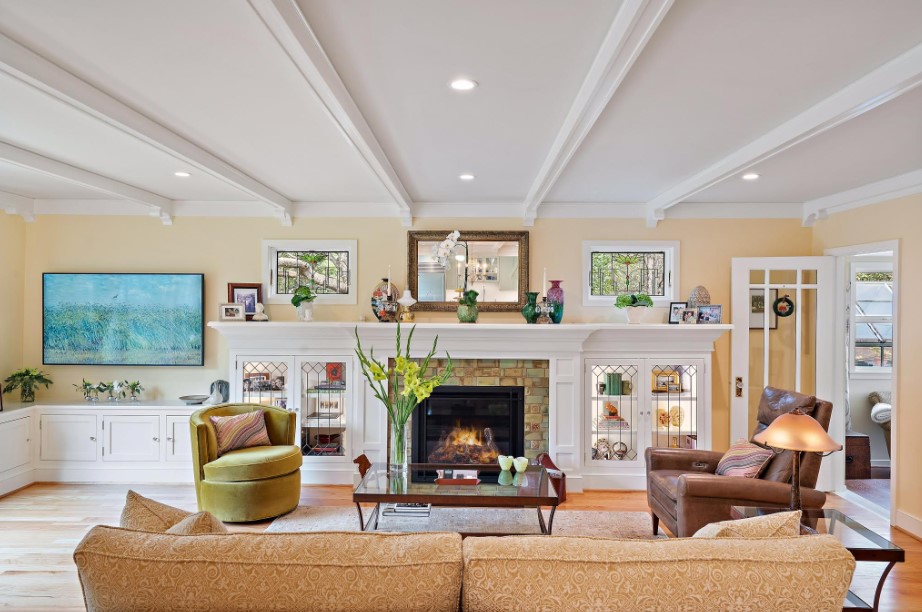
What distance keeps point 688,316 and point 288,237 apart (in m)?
3.80

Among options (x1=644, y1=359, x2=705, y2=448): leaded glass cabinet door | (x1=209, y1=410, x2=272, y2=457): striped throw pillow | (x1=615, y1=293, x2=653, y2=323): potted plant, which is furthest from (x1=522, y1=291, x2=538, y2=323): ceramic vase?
(x1=209, y1=410, x2=272, y2=457): striped throw pillow

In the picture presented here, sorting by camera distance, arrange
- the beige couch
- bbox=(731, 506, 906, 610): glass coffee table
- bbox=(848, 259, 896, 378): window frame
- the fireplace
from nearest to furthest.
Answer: the beige couch → bbox=(731, 506, 906, 610): glass coffee table → the fireplace → bbox=(848, 259, 896, 378): window frame

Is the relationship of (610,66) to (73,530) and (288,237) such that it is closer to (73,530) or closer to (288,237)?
(288,237)

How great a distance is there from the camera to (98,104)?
2.38 metres

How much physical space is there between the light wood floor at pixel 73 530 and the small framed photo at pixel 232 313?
1518mm

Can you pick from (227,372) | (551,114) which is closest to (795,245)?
(551,114)

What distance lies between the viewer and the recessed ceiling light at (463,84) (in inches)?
87.4

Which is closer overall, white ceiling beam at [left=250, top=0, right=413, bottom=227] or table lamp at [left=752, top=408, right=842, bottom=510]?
white ceiling beam at [left=250, top=0, right=413, bottom=227]

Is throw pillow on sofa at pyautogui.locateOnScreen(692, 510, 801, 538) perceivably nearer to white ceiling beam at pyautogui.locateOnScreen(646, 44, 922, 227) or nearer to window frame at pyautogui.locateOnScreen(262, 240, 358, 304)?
white ceiling beam at pyautogui.locateOnScreen(646, 44, 922, 227)

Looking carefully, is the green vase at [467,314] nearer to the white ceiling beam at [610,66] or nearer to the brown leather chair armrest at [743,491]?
the white ceiling beam at [610,66]

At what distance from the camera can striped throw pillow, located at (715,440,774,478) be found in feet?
10.2

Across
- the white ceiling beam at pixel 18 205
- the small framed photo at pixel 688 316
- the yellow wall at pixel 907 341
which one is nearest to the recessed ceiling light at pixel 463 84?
the small framed photo at pixel 688 316

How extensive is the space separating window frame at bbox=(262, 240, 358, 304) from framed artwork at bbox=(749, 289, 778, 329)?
3642 millimetres

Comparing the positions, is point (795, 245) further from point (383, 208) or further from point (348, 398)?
point (348, 398)
